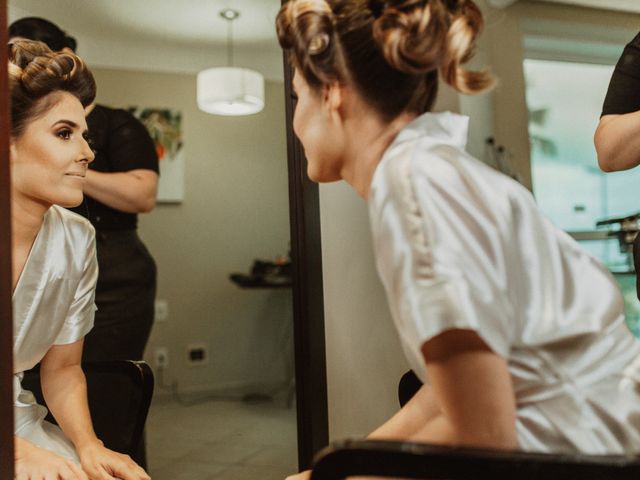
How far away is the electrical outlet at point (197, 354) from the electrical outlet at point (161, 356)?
0.61 ft

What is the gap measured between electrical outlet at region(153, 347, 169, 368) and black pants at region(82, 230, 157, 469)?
0.19ft

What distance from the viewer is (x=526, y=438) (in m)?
0.69

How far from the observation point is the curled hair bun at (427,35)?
2.22 ft

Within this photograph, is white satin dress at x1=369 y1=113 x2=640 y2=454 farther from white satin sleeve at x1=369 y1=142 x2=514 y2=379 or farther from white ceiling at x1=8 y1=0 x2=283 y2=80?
white ceiling at x1=8 y1=0 x2=283 y2=80

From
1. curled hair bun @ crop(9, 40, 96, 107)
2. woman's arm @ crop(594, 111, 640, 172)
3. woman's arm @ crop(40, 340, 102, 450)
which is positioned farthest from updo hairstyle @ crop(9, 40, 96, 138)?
woman's arm @ crop(594, 111, 640, 172)

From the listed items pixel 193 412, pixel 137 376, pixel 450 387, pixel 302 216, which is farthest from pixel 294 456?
pixel 450 387

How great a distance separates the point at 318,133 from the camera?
0.78 meters

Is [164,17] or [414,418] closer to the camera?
[414,418]

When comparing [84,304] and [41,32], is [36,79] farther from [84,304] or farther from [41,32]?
[84,304]

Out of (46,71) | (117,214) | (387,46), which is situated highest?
(46,71)

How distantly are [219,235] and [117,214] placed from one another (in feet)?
4.62

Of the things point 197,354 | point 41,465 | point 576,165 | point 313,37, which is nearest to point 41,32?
point 313,37

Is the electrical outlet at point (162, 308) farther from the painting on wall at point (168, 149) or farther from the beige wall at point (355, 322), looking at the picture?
the beige wall at point (355, 322)

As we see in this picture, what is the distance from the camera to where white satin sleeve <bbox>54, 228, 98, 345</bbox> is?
1.11m
